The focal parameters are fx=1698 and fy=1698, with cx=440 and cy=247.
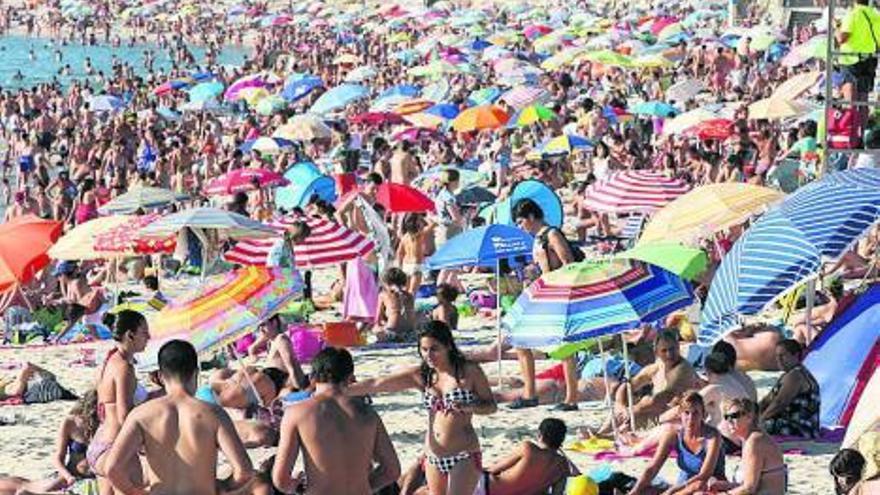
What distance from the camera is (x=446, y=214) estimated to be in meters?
15.2

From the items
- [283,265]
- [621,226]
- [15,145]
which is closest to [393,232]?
[621,226]

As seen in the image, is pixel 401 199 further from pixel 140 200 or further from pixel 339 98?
pixel 339 98

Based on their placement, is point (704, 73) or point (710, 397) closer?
point (710, 397)

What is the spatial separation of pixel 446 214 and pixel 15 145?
14.8 metres

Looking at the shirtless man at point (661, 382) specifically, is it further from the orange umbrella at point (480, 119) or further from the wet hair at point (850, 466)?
the orange umbrella at point (480, 119)

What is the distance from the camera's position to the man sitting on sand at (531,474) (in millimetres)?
7312

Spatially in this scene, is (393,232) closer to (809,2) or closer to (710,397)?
(710,397)

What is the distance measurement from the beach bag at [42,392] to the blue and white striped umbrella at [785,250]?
4934 millimetres

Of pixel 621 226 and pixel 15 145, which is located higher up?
pixel 621 226

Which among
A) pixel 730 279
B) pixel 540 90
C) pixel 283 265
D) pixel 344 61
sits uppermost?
pixel 730 279

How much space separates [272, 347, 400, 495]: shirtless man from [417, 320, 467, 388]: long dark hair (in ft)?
2.60

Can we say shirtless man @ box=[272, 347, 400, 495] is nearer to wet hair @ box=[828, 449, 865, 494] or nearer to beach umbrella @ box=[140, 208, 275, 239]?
wet hair @ box=[828, 449, 865, 494]

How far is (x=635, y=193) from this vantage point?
1216 centimetres

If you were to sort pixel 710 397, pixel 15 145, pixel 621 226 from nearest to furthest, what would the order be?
pixel 710 397 → pixel 621 226 → pixel 15 145
